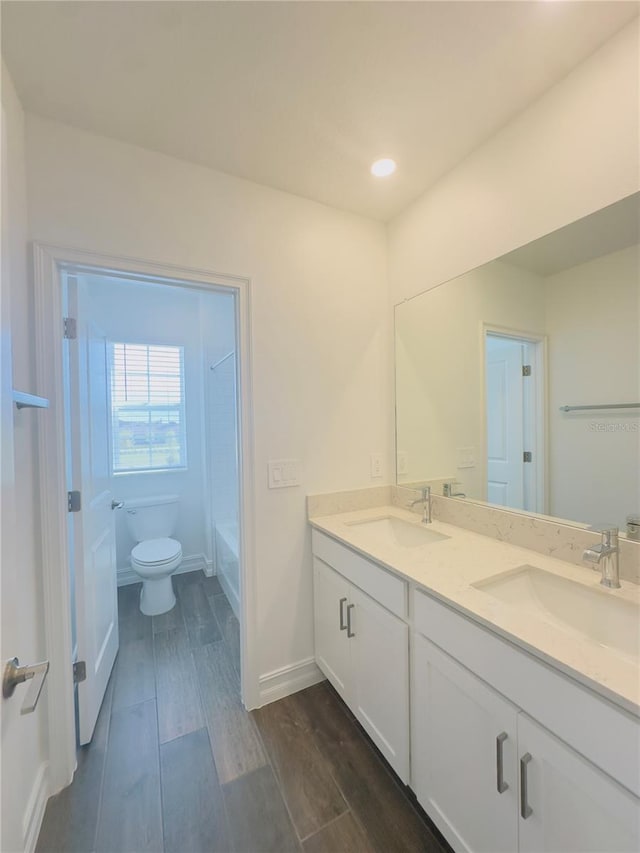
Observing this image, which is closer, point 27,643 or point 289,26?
point 289,26

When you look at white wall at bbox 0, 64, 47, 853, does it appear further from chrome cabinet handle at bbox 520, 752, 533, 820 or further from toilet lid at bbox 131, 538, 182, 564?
chrome cabinet handle at bbox 520, 752, 533, 820

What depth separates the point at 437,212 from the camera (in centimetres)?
167

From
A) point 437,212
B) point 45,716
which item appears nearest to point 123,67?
point 437,212

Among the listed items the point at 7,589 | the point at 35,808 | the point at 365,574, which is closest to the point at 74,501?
the point at 7,589

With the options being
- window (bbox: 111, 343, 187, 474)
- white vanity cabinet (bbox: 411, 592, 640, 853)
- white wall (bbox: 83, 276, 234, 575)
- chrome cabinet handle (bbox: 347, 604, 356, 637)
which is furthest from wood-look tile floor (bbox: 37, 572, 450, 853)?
Answer: window (bbox: 111, 343, 187, 474)

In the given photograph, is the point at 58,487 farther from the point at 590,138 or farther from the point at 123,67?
the point at 590,138

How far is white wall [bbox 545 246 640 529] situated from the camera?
3.61 feet

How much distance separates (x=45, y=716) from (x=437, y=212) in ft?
8.90

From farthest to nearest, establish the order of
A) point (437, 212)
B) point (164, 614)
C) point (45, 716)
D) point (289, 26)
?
point (164, 614) < point (437, 212) < point (45, 716) < point (289, 26)

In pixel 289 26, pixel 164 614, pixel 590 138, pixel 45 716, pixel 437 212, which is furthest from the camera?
pixel 164 614

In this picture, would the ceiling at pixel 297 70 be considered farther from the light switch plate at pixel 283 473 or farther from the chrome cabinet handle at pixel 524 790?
the chrome cabinet handle at pixel 524 790

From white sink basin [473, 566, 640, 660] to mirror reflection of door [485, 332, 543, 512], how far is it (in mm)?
305

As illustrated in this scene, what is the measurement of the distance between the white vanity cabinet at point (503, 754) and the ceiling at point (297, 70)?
5.64 ft

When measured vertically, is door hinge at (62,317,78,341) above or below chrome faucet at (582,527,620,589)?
above
